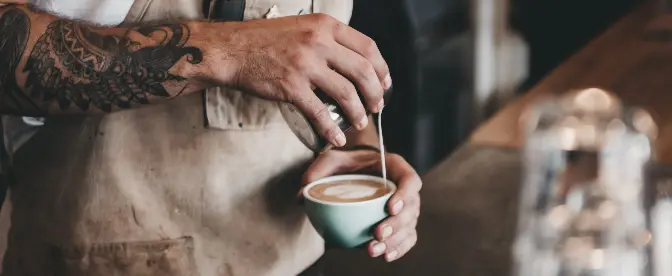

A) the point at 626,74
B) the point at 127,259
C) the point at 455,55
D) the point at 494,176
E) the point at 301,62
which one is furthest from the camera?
the point at 626,74

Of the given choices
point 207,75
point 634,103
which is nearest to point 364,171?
point 207,75

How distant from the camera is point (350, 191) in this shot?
1.74 ft

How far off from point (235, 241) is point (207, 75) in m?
0.18

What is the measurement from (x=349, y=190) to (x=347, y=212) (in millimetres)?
52

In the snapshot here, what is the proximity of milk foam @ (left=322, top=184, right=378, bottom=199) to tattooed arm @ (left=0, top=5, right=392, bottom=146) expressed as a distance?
6 centimetres

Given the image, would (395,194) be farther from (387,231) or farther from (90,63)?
(90,63)

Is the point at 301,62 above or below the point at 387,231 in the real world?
above

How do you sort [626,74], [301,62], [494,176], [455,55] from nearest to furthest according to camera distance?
1. [301,62]
2. [494,176]
3. [455,55]
4. [626,74]

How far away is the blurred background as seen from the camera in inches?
28.7

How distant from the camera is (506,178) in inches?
32.2

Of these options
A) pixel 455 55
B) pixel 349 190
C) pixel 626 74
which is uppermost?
pixel 349 190

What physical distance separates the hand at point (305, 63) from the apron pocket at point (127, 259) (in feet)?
0.55

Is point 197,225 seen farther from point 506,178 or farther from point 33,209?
point 506,178

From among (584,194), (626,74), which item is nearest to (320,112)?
(584,194)
